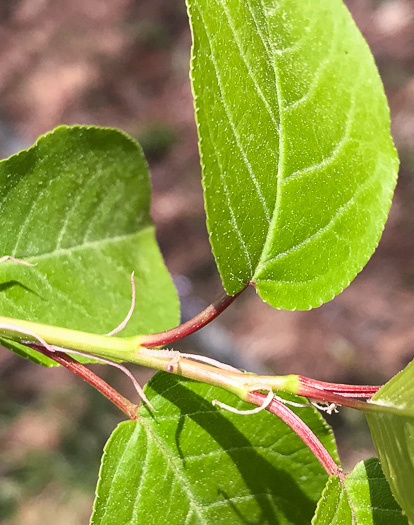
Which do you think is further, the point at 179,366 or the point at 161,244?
the point at 161,244

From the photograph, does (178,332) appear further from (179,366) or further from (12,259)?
(12,259)

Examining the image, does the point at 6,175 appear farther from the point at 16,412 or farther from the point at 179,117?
the point at 179,117

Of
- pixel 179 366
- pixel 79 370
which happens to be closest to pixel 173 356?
pixel 179 366

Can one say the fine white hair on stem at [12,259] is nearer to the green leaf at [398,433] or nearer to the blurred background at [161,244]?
the green leaf at [398,433]

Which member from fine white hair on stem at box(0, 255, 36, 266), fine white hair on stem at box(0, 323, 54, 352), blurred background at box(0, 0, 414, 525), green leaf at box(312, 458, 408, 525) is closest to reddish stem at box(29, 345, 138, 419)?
fine white hair on stem at box(0, 323, 54, 352)

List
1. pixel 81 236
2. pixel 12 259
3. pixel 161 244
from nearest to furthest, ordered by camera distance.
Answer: pixel 12 259 → pixel 81 236 → pixel 161 244

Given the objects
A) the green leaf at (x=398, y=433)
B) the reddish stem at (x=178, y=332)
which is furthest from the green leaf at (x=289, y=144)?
the green leaf at (x=398, y=433)

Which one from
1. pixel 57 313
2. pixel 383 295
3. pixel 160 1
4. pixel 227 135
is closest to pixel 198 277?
pixel 383 295
